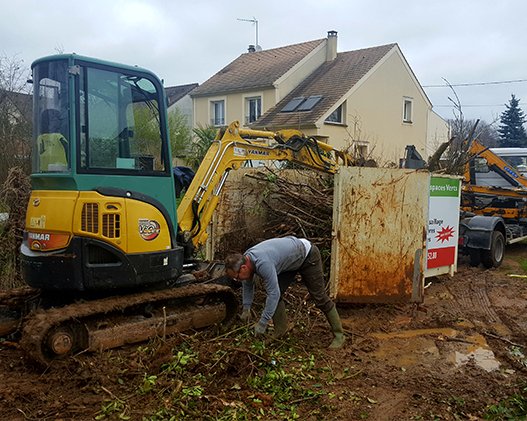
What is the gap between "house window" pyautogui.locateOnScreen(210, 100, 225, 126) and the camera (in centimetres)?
2659

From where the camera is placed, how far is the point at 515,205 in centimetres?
1253

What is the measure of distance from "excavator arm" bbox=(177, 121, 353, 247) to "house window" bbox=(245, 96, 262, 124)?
17385 mm

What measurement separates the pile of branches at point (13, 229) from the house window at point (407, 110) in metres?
21.5

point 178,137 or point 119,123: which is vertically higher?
point 178,137

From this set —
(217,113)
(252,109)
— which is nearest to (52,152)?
(252,109)

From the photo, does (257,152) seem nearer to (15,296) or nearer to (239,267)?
(239,267)

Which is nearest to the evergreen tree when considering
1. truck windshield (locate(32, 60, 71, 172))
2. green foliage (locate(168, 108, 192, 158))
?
green foliage (locate(168, 108, 192, 158))

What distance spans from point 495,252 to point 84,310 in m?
8.26

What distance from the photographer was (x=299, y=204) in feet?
28.6

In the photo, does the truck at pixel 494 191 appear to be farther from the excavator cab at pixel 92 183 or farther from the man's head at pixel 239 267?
the excavator cab at pixel 92 183

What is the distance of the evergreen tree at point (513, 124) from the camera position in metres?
42.1

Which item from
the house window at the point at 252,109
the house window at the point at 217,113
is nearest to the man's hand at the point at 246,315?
the house window at the point at 252,109

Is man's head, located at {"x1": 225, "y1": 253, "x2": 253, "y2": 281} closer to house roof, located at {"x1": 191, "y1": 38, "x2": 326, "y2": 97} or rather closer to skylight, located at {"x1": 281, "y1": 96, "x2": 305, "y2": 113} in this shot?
skylight, located at {"x1": 281, "y1": 96, "x2": 305, "y2": 113}

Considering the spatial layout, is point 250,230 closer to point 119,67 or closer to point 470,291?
point 470,291
